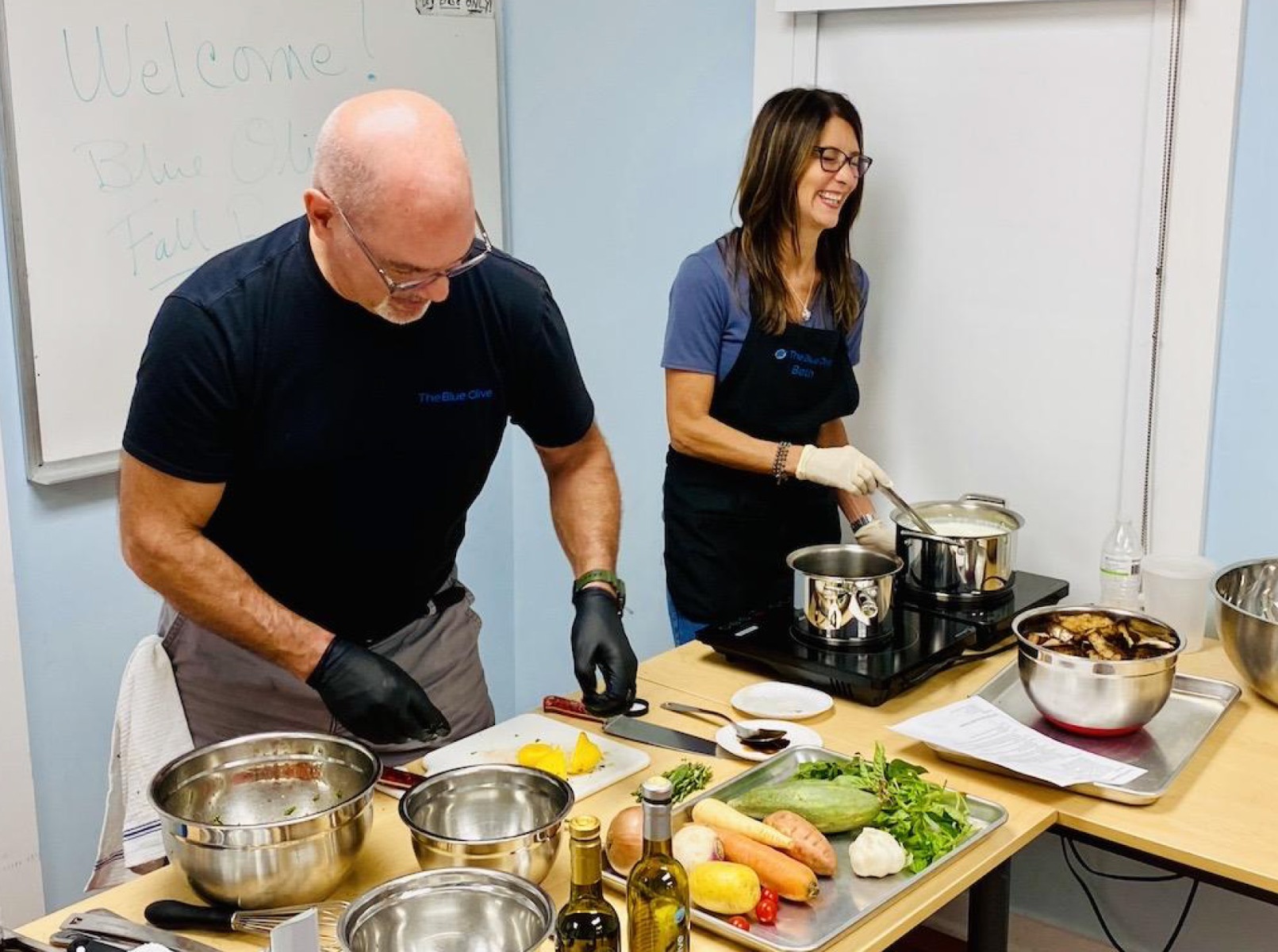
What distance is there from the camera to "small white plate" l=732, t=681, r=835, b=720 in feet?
6.63

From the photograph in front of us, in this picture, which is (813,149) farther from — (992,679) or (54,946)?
(54,946)

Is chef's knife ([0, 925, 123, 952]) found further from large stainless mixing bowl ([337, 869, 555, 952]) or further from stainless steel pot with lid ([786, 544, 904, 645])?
stainless steel pot with lid ([786, 544, 904, 645])

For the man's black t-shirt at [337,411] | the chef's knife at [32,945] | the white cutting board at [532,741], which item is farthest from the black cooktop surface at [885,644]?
the chef's knife at [32,945]

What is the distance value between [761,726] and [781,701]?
0.13m

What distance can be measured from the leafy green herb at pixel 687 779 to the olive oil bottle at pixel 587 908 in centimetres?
43

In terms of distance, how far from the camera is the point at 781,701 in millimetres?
2068

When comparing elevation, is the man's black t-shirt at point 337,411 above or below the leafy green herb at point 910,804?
above

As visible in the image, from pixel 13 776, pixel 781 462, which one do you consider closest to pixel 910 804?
pixel 781 462

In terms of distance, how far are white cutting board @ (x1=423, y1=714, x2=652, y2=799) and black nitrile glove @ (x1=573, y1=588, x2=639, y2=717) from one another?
6cm

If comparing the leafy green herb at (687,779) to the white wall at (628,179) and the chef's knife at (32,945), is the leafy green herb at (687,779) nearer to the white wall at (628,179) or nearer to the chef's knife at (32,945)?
the chef's knife at (32,945)

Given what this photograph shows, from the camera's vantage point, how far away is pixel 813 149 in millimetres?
2541

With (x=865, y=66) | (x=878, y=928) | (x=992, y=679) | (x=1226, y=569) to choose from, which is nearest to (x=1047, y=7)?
(x=865, y=66)

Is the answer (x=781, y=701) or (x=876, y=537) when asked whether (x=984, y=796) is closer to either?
(x=781, y=701)

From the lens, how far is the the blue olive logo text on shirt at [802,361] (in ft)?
8.58
